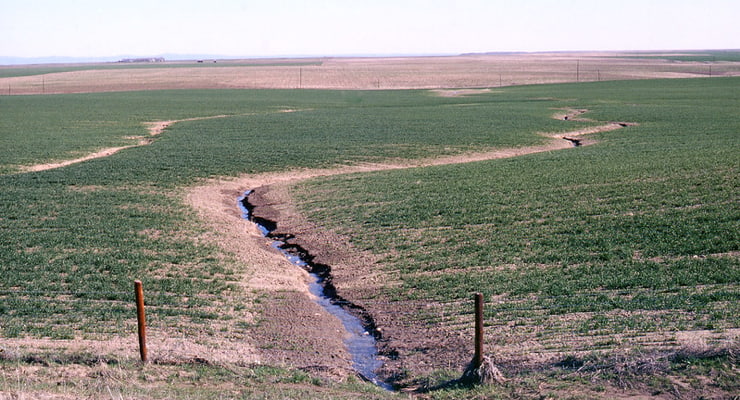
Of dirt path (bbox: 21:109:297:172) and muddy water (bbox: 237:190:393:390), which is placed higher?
dirt path (bbox: 21:109:297:172)

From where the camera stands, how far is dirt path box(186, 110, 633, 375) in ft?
45.5

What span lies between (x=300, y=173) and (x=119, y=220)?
465 inches

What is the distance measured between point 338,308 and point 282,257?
4695 millimetres

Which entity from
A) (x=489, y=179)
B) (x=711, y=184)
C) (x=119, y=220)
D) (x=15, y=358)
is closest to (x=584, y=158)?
(x=489, y=179)

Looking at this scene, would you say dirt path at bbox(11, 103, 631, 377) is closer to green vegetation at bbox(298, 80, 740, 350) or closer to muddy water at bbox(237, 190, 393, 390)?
muddy water at bbox(237, 190, 393, 390)

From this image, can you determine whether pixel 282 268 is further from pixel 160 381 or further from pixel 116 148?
pixel 116 148

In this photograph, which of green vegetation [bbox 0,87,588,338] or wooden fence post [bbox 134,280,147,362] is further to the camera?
green vegetation [bbox 0,87,588,338]

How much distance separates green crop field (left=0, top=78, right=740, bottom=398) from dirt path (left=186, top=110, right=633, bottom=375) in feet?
2.29

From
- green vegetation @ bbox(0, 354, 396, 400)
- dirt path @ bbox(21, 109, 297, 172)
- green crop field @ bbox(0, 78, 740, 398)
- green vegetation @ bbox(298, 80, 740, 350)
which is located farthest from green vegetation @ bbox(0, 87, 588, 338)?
green vegetation @ bbox(298, 80, 740, 350)

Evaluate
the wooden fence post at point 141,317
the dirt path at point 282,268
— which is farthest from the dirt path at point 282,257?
the wooden fence post at point 141,317

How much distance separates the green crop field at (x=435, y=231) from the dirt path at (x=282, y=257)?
0.70 meters

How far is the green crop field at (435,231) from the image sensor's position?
14.4m

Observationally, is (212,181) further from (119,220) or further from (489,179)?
(489,179)

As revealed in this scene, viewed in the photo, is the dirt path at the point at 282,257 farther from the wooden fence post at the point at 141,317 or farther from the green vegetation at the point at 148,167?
the wooden fence post at the point at 141,317
